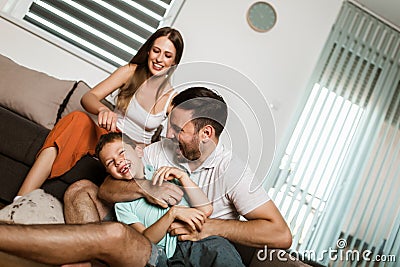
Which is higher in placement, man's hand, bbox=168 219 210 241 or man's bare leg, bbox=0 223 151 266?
man's hand, bbox=168 219 210 241

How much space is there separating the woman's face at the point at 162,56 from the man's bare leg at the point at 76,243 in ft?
3.53

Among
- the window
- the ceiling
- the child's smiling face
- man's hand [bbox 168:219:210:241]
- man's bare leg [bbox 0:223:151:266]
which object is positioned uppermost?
the ceiling

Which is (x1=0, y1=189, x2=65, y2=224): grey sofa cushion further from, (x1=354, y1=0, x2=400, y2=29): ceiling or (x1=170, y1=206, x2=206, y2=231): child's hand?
(x1=354, y1=0, x2=400, y2=29): ceiling

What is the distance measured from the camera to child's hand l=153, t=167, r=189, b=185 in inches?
61.7

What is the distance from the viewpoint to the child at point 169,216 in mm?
1523

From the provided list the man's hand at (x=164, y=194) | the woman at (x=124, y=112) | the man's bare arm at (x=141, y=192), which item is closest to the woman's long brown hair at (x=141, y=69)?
the woman at (x=124, y=112)

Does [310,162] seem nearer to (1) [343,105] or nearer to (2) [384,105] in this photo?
(1) [343,105]

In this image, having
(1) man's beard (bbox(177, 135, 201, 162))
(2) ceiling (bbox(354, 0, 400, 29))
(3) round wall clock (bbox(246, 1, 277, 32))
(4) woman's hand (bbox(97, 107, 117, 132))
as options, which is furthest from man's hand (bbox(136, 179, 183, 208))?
(2) ceiling (bbox(354, 0, 400, 29))

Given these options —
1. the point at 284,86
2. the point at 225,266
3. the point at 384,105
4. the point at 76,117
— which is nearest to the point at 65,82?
the point at 76,117

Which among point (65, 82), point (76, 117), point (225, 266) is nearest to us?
point (225, 266)

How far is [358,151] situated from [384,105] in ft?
1.33

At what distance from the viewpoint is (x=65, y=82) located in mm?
2871

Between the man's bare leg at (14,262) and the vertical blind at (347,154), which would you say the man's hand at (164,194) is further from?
the vertical blind at (347,154)

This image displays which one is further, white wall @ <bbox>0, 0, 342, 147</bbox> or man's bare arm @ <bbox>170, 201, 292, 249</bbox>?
white wall @ <bbox>0, 0, 342, 147</bbox>
